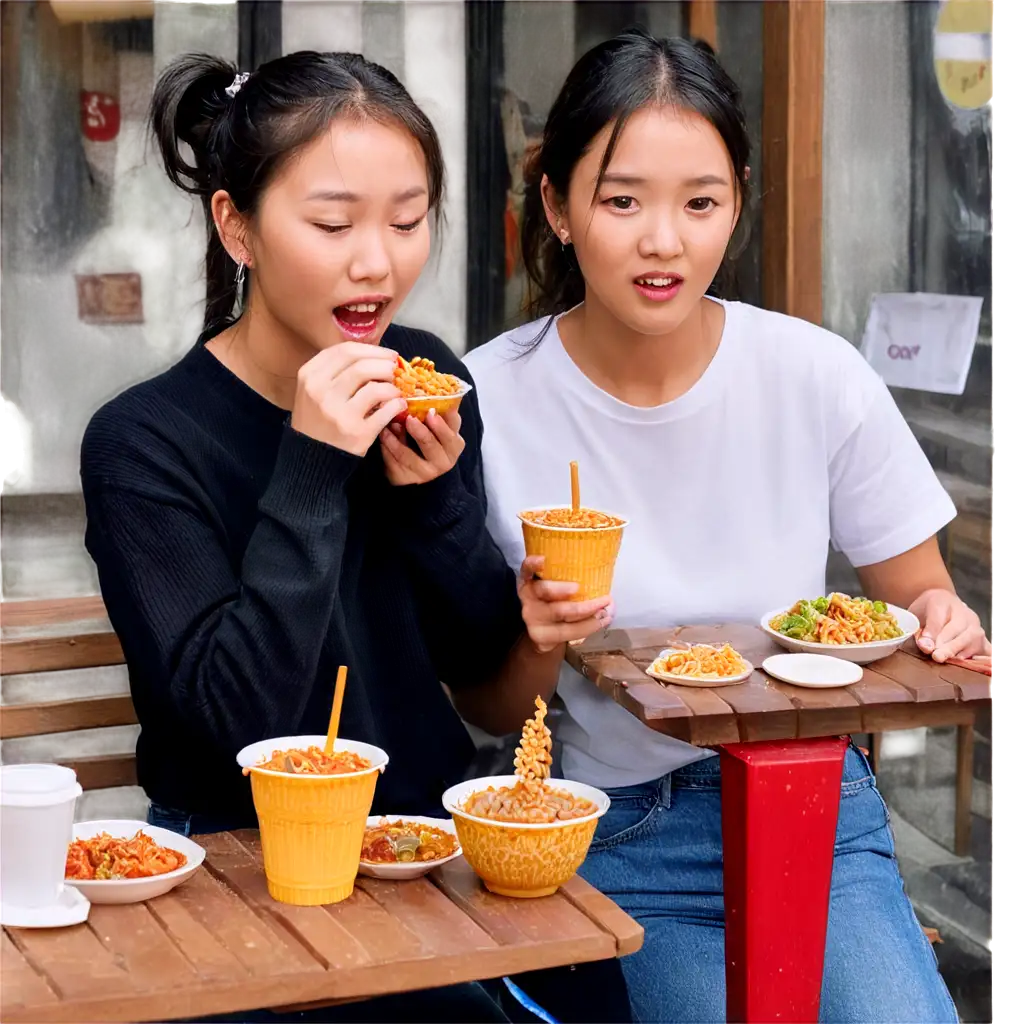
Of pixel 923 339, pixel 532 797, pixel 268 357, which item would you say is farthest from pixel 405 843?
pixel 923 339

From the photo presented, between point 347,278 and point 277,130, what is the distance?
0.89 ft

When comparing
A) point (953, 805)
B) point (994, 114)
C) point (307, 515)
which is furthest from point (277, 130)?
point (953, 805)

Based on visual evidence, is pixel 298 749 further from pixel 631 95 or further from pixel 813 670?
pixel 631 95

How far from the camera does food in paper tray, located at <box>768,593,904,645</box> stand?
2.30 m

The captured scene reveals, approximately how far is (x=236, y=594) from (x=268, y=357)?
486 mm

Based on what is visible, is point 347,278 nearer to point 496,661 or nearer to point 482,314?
point 496,661

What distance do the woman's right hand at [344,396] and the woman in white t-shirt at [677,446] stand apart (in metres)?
0.67

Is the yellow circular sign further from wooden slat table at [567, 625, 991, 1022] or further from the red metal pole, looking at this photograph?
the red metal pole

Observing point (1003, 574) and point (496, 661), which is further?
point (496, 661)

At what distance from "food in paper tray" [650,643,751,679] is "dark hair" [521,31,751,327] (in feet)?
2.95

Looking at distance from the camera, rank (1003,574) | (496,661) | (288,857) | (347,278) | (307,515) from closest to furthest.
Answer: (1003,574)
(288,857)
(307,515)
(347,278)
(496,661)

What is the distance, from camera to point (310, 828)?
1.74m

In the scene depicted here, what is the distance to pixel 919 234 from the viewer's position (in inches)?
177

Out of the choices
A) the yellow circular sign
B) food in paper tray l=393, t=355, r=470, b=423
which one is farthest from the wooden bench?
the yellow circular sign
